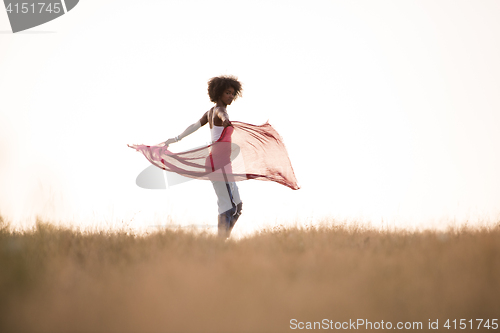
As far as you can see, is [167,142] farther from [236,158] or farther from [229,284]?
[229,284]

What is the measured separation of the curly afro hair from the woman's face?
4 centimetres

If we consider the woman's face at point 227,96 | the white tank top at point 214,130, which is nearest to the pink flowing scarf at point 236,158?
the white tank top at point 214,130

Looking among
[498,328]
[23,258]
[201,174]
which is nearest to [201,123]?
[201,174]

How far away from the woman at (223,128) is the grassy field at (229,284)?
0.44 meters

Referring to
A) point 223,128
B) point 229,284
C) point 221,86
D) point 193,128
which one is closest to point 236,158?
point 223,128

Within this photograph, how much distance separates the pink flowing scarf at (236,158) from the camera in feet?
16.3

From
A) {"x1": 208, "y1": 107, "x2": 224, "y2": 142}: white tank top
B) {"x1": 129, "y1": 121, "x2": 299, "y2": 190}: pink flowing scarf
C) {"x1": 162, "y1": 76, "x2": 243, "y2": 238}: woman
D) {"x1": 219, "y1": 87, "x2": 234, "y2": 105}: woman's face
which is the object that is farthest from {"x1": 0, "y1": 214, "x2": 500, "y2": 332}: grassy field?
{"x1": 219, "y1": 87, "x2": 234, "y2": 105}: woman's face

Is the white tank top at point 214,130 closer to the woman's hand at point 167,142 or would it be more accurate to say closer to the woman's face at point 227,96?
the woman's face at point 227,96

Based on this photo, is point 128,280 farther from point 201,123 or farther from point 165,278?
point 201,123

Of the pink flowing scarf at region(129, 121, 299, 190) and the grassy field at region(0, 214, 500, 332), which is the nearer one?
the grassy field at region(0, 214, 500, 332)

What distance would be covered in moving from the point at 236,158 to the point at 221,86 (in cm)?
104

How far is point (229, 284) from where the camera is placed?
2.94 m

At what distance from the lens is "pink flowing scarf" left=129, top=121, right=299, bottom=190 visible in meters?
4.98

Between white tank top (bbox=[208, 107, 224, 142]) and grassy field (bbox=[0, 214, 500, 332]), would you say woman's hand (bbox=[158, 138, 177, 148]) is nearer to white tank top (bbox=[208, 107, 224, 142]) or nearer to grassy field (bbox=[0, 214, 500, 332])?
white tank top (bbox=[208, 107, 224, 142])
